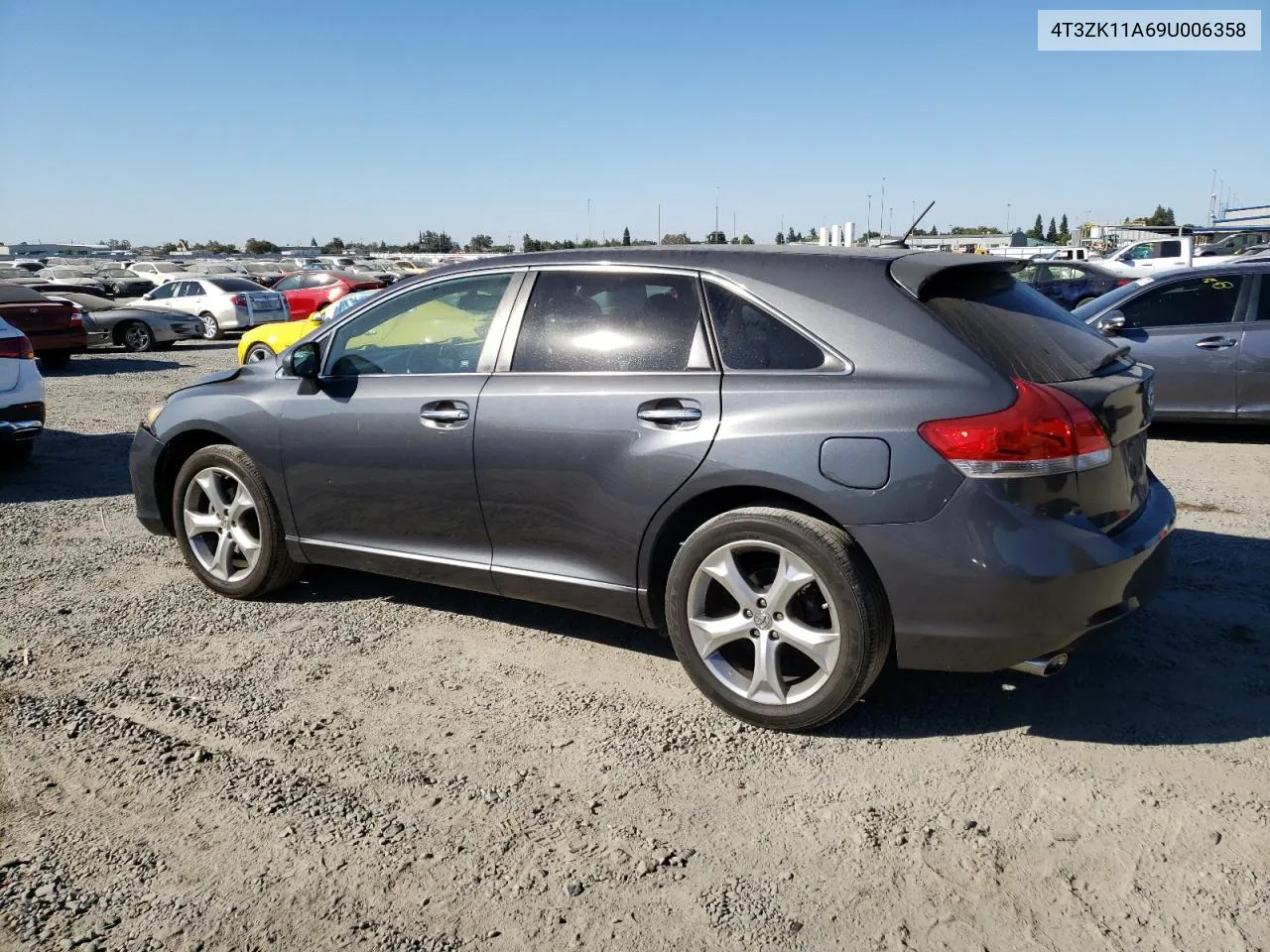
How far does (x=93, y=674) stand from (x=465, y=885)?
227 cm

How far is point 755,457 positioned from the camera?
358 cm

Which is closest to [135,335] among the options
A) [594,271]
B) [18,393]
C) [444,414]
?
[18,393]

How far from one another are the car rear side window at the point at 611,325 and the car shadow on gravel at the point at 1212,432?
6.78 m

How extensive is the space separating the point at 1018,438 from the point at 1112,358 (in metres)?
0.91

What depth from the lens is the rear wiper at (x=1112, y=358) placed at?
12.4ft

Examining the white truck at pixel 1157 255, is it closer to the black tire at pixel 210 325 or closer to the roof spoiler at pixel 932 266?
the black tire at pixel 210 325

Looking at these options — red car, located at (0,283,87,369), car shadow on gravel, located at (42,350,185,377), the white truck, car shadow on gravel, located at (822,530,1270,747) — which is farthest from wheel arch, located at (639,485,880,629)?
the white truck

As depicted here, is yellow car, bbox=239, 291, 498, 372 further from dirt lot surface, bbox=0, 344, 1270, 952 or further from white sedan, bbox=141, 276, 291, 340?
white sedan, bbox=141, 276, 291, 340

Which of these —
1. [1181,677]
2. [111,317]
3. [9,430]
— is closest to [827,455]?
[1181,677]

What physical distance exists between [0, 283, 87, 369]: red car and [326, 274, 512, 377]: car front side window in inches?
563

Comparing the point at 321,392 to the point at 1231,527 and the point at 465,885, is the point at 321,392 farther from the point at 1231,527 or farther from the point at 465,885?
the point at 1231,527

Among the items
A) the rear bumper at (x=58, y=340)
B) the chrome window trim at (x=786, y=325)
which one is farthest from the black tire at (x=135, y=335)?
the chrome window trim at (x=786, y=325)

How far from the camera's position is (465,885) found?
282cm

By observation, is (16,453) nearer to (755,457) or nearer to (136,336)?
(755,457)
